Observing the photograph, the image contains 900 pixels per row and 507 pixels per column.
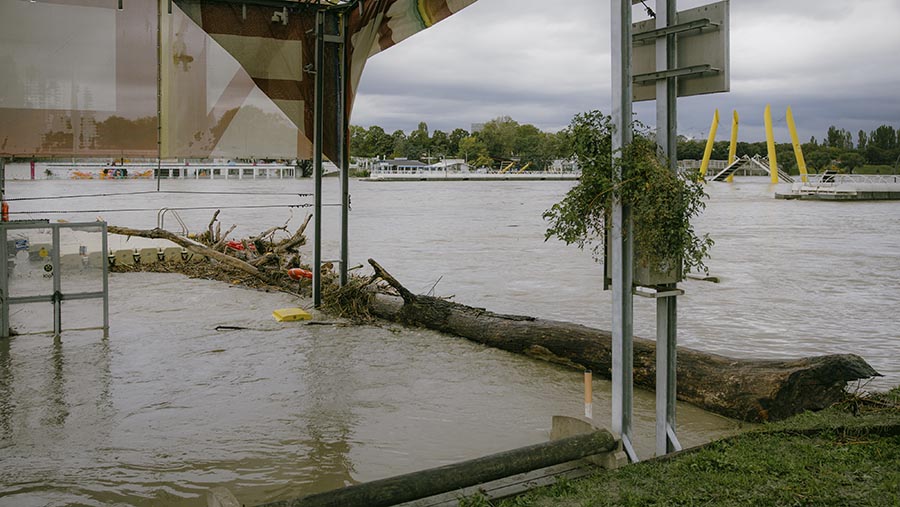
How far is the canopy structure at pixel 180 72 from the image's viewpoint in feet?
28.2

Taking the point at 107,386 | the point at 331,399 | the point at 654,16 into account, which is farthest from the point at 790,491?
the point at 107,386

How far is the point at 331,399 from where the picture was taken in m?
6.73

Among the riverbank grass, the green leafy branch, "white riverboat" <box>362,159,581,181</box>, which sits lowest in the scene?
the riverbank grass

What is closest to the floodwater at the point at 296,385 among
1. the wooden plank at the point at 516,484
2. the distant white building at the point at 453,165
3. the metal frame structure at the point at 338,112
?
the wooden plank at the point at 516,484

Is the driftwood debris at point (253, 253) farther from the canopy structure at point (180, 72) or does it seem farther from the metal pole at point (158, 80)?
the metal pole at point (158, 80)

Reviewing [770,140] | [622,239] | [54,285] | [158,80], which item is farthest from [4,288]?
[770,140]

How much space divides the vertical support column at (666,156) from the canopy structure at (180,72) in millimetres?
3711

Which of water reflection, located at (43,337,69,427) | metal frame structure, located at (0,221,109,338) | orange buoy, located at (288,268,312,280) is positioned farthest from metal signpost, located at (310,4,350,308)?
water reflection, located at (43,337,69,427)

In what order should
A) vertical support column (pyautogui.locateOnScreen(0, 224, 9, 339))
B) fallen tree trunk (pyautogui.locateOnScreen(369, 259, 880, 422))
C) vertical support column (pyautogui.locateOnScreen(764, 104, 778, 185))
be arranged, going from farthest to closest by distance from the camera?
1. vertical support column (pyautogui.locateOnScreen(764, 104, 778, 185))
2. vertical support column (pyautogui.locateOnScreen(0, 224, 9, 339))
3. fallen tree trunk (pyautogui.locateOnScreen(369, 259, 880, 422))

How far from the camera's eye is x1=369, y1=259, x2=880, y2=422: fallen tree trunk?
5.98 m

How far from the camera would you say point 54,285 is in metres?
9.30

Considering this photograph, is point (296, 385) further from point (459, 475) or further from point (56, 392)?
point (459, 475)

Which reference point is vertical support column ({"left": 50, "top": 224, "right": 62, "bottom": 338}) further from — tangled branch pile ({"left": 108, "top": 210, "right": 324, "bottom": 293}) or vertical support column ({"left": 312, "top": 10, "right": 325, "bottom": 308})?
tangled branch pile ({"left": 108, "top": 210, "right": 324, "bottom": 293})

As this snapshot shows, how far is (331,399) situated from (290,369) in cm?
126
